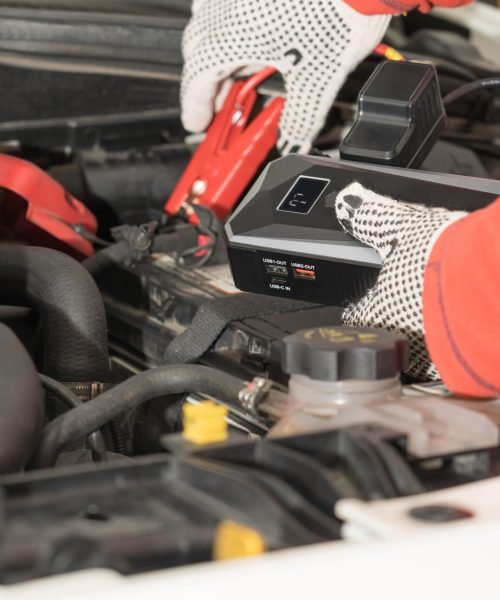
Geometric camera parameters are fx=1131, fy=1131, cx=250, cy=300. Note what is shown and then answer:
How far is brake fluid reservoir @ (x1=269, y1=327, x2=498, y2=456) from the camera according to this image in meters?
0.84

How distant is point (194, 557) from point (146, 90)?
1186mm

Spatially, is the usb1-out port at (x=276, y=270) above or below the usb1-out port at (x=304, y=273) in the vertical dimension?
below

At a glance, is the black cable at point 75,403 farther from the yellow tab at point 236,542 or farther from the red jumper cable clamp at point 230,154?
the red jumper cable clamp at point 230,154

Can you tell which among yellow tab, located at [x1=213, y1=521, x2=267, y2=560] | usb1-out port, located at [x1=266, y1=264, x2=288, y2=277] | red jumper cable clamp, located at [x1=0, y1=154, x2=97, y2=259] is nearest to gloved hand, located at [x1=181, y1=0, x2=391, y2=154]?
red jumper cable clamp, located at [x1=0, y1=154, x2=97, y2=259]

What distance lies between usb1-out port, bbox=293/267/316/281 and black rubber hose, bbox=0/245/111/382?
0.21 m

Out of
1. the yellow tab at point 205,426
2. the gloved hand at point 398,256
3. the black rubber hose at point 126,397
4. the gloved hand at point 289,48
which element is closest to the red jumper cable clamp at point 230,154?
the gloved hand at point 289,48

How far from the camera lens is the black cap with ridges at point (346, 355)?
0.88 m

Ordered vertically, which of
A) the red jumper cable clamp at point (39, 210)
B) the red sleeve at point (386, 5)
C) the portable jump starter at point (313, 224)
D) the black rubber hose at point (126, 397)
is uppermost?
the red sleeve at point (386, 5)

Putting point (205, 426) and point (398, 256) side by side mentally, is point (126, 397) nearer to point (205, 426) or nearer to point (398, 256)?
point (205, 426)

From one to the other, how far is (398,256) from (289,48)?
562mm

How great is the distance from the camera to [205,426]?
795 mm

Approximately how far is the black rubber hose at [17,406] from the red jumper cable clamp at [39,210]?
0.53 m

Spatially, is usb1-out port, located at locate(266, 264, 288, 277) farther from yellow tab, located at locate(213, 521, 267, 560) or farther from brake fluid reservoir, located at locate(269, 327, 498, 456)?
yellow tab, located at locate(213, 521, 267, 560)

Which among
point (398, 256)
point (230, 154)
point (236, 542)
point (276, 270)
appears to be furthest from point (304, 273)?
point (236, 542)
